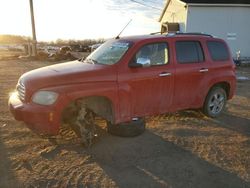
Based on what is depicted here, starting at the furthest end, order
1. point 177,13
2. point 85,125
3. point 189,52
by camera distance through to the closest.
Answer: point 177,13 → point 189,52 → point 85,125

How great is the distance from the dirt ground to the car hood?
118 centimetres

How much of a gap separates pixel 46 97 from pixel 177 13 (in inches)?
814

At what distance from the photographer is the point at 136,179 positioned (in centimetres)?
483

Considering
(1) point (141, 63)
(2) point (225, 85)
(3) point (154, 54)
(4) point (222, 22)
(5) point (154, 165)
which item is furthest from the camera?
(4) point (222, 22)

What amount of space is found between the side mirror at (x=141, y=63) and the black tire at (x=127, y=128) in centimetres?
107

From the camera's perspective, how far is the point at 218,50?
7859 mm

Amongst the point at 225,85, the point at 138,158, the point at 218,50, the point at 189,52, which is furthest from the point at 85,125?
the point at 225,85

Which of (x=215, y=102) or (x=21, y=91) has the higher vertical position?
(x=21, y=91)

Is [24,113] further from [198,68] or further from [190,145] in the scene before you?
[198,68]

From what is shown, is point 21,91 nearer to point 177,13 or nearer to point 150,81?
point 150,81

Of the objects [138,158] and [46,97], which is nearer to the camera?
[46,97]

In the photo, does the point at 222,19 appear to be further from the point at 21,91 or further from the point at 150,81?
the point at 21,91

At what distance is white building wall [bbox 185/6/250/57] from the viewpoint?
2209 centimetres

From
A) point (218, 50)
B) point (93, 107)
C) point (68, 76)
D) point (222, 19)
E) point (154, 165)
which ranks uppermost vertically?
point (222, 19)
